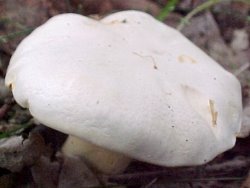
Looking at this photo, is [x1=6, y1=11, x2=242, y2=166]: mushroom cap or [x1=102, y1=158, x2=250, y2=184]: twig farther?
[x1=102, y1=158, x2=250, y2=184]: twig

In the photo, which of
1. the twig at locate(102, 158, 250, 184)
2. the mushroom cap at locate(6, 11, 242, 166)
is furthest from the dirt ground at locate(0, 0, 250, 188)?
the mushroom cap at locate(6, 11, 242, 166)

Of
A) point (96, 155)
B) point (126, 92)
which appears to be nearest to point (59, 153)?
point (96, 155)

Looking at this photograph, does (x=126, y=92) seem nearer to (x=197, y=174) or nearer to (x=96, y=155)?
(x=96, y=155)

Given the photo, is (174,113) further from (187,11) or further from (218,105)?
(187,11)

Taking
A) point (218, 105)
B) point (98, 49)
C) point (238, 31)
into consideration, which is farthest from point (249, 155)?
point (238, 31)

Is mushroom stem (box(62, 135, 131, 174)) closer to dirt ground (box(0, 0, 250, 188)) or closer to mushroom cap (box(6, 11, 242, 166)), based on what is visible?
dirt ground (box(0, 0, 250, 188))

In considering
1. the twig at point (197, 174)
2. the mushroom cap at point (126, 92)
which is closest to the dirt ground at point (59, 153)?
the twig at point (197, 174)

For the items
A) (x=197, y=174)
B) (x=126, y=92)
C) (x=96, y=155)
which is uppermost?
(x=126, y=92)
